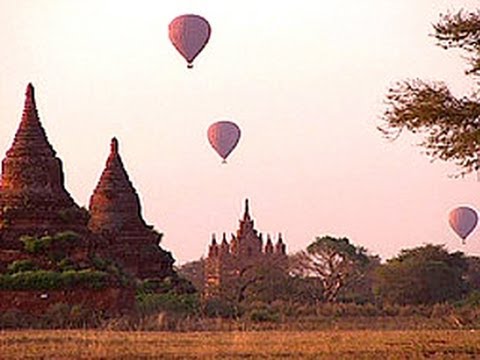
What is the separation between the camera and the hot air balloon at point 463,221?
232ft

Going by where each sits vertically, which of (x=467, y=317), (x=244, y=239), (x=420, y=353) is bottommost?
(x=420, y=353)

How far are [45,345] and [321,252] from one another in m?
66.1

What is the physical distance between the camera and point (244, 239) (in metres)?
97.4

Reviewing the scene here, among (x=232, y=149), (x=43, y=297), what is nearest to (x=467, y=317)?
(x=43, y=297)

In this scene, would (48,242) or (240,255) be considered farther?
(240,255)

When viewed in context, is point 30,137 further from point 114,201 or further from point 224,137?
point 224,137

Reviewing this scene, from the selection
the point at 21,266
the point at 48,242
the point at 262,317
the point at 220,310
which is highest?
the point at 48,242

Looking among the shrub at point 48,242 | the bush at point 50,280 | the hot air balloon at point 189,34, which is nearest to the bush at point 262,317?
the bush at point 50,280

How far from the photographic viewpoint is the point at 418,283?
75500 mm

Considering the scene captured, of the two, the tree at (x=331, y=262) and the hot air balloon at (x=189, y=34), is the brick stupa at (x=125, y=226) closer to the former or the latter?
the hot air balloon at (x=189, y=34)

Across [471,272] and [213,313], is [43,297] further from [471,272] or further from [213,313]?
[471,272]

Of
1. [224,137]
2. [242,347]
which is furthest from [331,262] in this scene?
[242,347]

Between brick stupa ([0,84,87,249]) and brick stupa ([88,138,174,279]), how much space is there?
7.31 meters

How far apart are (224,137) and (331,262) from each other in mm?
29649
